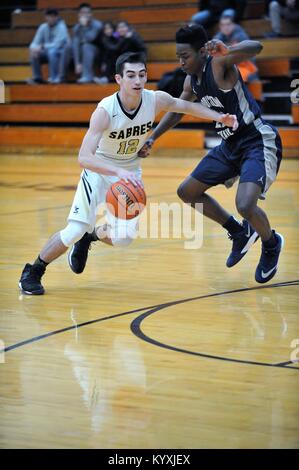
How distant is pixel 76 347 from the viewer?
4727 millimetres

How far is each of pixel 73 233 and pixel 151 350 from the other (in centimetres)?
145

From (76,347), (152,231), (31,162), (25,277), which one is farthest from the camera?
(31,162)

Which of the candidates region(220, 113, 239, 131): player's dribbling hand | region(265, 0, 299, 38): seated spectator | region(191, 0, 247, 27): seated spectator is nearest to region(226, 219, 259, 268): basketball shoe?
region(220, 113, 239, 131): player's dribbling hand

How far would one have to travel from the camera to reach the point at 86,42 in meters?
17.6

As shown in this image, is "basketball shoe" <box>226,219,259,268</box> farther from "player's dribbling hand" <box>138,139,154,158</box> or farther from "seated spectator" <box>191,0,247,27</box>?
"seated spectator" <box>191,0,247,27</box>

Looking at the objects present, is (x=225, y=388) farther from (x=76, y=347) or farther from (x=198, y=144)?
(x=198, y=144)

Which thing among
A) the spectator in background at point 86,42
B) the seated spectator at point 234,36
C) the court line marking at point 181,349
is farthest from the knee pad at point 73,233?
the spectator in background at point 86,42

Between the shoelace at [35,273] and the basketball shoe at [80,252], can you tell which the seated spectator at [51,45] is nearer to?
the basketball shoe at [80,252]

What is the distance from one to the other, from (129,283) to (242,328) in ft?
4.89

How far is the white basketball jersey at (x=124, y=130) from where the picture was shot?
19.2 feet

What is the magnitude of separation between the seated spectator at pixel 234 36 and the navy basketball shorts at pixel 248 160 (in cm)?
967

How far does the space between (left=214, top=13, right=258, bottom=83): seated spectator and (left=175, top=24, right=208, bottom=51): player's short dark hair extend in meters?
9.88

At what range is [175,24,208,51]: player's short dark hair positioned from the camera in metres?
5.94
